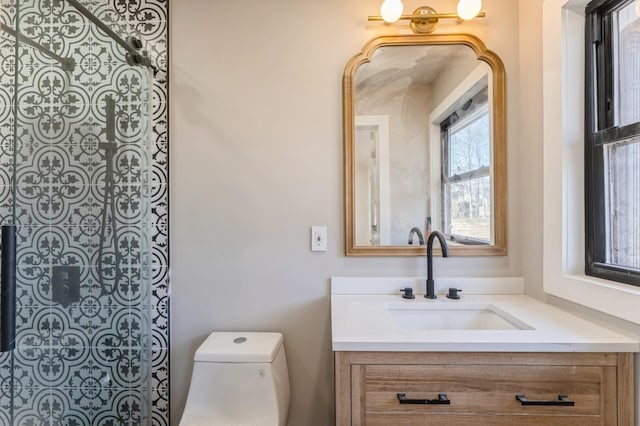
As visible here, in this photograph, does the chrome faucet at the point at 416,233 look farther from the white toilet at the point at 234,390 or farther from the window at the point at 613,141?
the white toilet at the point at 234,390

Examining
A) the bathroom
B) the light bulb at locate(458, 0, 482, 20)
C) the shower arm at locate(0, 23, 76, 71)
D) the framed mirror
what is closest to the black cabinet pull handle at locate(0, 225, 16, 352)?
the bathroom

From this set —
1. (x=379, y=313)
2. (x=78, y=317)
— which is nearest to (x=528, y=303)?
(x=379, y=313)

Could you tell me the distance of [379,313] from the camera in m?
1.37

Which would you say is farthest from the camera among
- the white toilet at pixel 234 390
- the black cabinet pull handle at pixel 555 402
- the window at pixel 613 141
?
the white toilet at pixel 234 390

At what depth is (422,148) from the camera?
1657 mm

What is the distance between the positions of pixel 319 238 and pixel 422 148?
2.23 feet

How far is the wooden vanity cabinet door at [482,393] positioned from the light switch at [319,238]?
2.28ft

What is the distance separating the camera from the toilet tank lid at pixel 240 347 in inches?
55.6

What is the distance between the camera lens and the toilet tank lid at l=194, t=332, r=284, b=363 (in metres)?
1.41

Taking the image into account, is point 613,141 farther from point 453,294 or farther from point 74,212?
point 74,212

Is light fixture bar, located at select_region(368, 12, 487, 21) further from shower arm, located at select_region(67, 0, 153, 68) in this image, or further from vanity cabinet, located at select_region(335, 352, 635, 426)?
vanity cabinet, located at select_region(335, 352, 635, 426)

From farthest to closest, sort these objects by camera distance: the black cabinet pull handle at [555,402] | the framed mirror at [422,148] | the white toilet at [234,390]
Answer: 1. the framed mirror at [422,148]
2. the white toilet at [234,390]
3. the black cabinet pull handle at [555,402]

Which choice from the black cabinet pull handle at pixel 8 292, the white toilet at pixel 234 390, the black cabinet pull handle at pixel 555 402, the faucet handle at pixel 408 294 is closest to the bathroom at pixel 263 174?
the faucet handle at pixel 408 294

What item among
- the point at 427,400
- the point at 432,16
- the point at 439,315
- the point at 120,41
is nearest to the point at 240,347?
the point at 427,400
